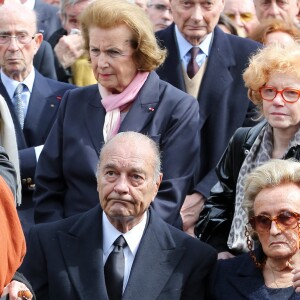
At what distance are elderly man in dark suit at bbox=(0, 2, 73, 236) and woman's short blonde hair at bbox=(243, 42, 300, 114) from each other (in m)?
1.71

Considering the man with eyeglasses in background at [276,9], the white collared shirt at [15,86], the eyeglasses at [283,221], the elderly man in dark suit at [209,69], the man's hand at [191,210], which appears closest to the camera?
the eyeglasses at [283,221]

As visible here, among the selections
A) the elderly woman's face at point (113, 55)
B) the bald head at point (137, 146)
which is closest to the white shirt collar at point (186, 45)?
the elderly woman's face at point (113, 55)

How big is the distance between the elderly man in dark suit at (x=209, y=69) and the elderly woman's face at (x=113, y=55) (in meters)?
0.77

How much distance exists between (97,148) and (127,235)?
30.4 inches

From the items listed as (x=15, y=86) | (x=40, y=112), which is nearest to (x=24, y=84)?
(x=15, y=86)

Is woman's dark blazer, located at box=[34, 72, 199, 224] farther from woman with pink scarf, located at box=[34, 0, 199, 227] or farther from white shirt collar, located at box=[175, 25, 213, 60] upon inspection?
white shirt collar, located at box=[175, 25, 213, 60]

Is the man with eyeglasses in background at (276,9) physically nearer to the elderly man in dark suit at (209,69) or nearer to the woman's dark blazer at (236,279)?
the elderly man in dark suit at (209,69)

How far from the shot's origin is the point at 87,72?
8977mm

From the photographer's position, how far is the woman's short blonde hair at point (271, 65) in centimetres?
670

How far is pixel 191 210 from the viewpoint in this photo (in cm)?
736

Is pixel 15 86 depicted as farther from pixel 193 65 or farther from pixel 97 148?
pixel 97 148

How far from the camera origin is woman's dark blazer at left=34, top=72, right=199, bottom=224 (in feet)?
22.9

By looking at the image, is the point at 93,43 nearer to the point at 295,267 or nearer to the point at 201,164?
the point at 201,164

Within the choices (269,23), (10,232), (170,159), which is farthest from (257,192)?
(269,23)
